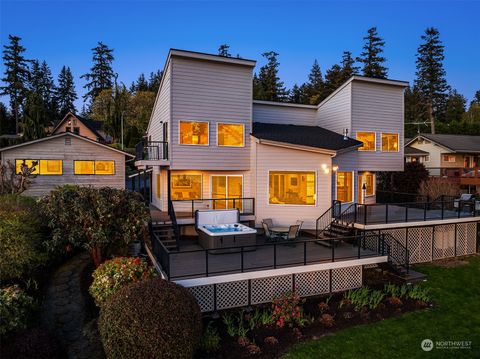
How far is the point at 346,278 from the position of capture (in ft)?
39.6

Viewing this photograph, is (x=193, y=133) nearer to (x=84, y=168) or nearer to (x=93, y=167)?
(x=93, y=167)

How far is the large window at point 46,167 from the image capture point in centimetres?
2030

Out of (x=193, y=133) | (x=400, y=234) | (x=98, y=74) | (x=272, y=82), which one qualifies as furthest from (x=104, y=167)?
(x=98, y=74)

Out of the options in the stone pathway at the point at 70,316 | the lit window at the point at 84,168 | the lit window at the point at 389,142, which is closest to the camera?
the stone pathway at the point at 70,316

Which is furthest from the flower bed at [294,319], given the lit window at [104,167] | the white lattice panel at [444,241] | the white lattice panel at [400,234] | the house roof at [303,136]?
the lit window at [104,167]

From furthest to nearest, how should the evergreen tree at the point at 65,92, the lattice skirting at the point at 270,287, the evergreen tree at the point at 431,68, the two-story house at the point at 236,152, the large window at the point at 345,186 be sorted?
the evergreen tree at the point at 65,92, the evergreen tree at the point at 431,68, the large window at the point at 345,186, the two-story house at the point at 236,152, the lattice skirting at the point at 270,287

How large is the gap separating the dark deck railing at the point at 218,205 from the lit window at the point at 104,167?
799 cm

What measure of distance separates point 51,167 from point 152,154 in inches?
328

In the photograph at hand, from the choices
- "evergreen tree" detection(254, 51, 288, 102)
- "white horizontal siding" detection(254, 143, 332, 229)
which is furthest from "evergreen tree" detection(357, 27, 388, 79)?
"white horizontal siding" detection(254, 143, 332, 229)

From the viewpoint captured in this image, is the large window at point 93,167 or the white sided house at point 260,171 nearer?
the white sided house at point 260,171

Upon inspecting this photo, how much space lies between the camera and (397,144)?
67.1 ft

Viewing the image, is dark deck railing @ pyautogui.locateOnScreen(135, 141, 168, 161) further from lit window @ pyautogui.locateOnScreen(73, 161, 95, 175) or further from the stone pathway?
the stone pathway

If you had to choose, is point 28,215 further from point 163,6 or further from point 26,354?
point 163,6

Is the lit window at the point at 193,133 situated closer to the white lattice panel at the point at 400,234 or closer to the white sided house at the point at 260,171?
the white sided house at the point at 260,171
